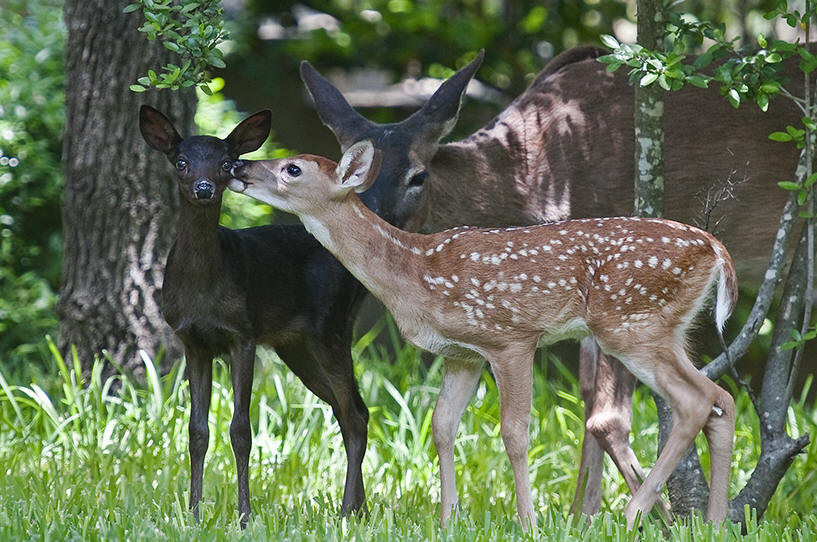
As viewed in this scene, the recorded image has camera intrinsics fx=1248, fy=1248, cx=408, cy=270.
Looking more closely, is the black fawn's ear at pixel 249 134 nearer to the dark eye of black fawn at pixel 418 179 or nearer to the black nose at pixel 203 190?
the black nose at pixel 203 190

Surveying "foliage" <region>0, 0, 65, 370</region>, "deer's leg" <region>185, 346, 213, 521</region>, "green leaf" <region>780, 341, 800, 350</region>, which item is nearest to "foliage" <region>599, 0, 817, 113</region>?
"green leaf" <region>780, 341, 800, 350</region>

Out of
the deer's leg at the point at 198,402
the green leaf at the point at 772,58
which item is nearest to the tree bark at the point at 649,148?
the green leaf at the point at 772,58

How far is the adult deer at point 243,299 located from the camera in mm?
5137

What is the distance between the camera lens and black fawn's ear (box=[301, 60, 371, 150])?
666 cm

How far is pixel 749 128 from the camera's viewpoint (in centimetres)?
694

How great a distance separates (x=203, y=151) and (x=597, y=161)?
2697 millimetres

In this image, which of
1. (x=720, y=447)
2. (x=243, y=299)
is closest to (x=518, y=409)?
(x=720, y=447)

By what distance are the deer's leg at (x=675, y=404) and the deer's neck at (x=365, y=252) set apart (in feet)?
3.04

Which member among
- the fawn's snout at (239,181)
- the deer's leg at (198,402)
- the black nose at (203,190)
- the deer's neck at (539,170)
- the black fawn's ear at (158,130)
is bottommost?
the deer's leg at (198,402)

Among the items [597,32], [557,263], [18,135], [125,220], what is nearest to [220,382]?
[125,220]

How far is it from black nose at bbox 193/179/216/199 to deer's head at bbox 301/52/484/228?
135 cm

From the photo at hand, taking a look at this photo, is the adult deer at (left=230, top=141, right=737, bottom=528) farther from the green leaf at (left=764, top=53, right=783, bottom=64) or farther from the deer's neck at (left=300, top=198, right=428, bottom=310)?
the green leaf at (left=764, top=53, right=783, bottom=64)

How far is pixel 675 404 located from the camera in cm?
477

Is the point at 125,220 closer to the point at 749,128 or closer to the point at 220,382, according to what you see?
the point at 220,382
